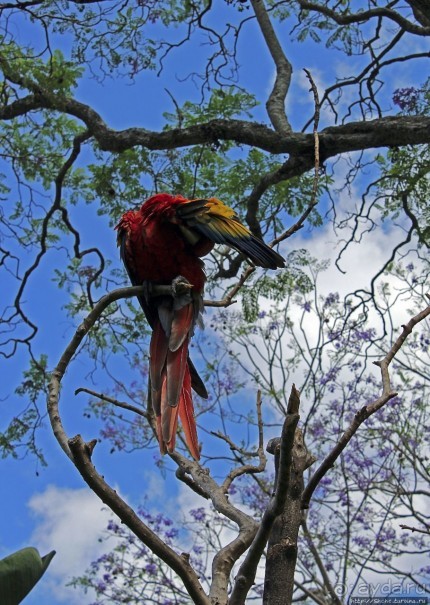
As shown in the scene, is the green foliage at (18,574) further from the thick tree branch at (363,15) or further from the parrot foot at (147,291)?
the thick tree branch at (363,15)

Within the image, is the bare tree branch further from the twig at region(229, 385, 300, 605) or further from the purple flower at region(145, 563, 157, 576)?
the purple flower at region(145, 563, 157, 576)

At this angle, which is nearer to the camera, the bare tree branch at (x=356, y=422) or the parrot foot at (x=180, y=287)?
the bare tree branch at (x=356, y=422)

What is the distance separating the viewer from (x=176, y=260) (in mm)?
2221

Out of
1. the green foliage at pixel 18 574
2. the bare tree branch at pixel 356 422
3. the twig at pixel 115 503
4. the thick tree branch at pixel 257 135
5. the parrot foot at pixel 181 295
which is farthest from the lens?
the thick tree branch at pixel 257 135

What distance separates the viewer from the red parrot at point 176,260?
6.31ft

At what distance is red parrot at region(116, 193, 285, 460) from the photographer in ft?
6.31

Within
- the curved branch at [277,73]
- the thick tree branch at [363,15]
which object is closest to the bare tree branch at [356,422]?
the curved branch at [277,73]

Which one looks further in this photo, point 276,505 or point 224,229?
point 224,229

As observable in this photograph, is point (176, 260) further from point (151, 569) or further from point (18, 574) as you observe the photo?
point (151, 569)

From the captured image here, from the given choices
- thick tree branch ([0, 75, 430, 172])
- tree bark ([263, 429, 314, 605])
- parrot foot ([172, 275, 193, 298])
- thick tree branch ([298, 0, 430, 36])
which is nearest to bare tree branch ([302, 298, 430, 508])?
tree bark ([263, 429, 314, 605])

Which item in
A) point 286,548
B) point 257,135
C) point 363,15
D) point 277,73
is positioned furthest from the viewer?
point 277,73

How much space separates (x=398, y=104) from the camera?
462 cm

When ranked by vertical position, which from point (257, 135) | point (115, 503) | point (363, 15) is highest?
point (363, 15)

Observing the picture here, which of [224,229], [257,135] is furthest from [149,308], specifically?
[257,135]
